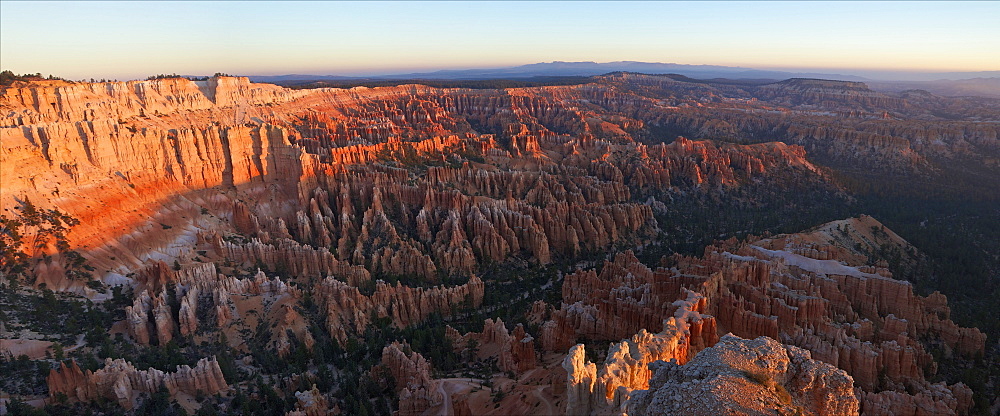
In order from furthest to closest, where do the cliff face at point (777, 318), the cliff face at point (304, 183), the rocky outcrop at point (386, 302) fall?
the cliff face at point (304, 183) → the rocky outcrop at point (386, 302) → the cliff face at point (777, 318)

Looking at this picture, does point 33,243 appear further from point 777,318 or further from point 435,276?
point 777,318

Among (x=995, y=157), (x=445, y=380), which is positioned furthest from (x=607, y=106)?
(x=445, y=380)

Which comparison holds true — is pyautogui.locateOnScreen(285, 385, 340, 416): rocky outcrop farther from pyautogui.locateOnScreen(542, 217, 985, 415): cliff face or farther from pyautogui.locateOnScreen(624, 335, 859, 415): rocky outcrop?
pyautogui.locateOnScreen(624, 335, 859, 415): rocky outcrop

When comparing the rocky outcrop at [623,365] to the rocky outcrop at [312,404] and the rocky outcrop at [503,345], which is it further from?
the rocky outcrop at [312,404]

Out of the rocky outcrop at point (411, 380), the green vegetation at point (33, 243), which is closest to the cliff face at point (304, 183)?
the green vegetation at point (33, 243)

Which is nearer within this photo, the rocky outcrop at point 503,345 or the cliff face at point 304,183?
the rocky outcrop at point 503,345

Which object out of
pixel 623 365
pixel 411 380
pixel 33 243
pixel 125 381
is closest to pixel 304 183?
pixel 33 243

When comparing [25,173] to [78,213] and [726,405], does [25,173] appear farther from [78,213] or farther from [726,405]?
[726,405]
